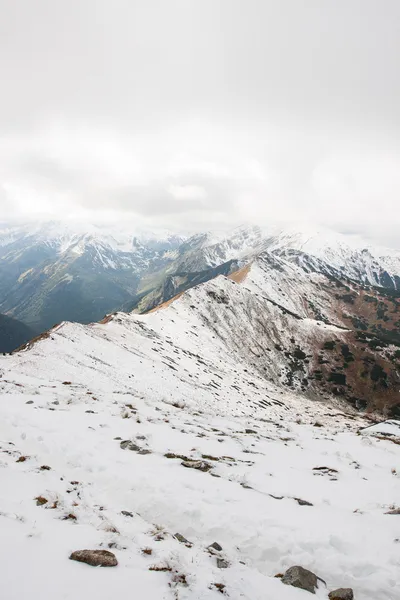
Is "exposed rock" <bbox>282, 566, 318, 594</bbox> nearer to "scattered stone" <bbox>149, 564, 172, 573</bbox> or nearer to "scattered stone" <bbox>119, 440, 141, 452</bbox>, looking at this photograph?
"scattered stone" <bbox>149, 564, 172, 573</bbox>

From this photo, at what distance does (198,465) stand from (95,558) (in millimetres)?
7732

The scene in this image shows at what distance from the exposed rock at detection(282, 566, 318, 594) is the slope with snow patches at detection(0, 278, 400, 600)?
201 millimetres

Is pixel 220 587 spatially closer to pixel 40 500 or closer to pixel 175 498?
pixel 175 498

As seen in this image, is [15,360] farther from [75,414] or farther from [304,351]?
[304,351]

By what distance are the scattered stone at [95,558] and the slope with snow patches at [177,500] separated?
224mm

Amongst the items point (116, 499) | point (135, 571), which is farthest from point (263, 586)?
point (116, 499)

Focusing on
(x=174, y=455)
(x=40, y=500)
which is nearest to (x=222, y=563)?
(x=40, y=500)

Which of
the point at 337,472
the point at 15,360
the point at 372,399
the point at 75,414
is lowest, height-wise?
the point at 372,399

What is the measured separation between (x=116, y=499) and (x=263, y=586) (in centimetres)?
543

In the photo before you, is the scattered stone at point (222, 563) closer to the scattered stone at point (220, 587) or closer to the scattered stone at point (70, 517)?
the scattered stone at point (220, 587)

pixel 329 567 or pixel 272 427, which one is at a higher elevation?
pixel 329 567

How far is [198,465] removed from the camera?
45.0 ft

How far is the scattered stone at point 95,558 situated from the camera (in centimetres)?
645

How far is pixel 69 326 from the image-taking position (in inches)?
1889
